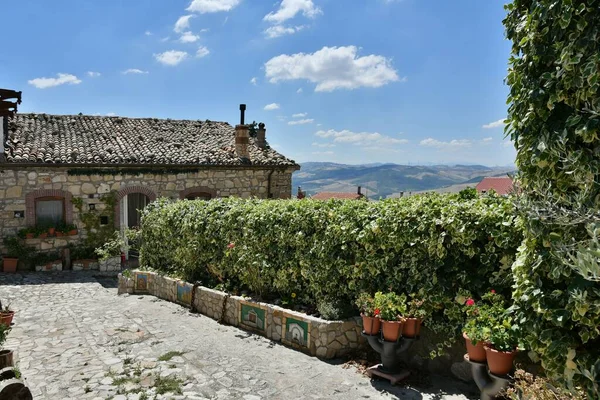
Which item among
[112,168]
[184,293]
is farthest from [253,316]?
[112,168]

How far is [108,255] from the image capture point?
14.8 m

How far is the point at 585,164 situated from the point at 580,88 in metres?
0.53

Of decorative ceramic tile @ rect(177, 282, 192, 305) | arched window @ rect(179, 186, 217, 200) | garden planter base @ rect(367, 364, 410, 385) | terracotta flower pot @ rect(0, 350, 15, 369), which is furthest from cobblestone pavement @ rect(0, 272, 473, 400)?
arched window @ rect(179, 186, 217, 200)

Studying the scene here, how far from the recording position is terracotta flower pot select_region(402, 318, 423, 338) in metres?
5.35

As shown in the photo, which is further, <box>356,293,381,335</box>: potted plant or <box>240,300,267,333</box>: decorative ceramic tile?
<box>240,300,267,333</box>: decorative ceramic tile

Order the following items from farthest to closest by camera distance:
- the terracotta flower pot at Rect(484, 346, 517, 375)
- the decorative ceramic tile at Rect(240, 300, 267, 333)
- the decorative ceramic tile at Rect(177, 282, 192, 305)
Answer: the decorative ceramic tile at Rect(177, 282, 192, 305) < the decorative ceramic tile at Rect(240, 300, 267, 333) < the terracotta flower pot at Rect(484, 346, 517, 375)

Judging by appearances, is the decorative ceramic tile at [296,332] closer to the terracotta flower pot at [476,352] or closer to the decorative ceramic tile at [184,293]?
the terracotta flower pot at [476,352]

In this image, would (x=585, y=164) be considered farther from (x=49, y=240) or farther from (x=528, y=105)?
(x=49, y=240)

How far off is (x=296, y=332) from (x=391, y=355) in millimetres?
1779

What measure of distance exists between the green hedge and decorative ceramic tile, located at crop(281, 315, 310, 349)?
15.2 inches

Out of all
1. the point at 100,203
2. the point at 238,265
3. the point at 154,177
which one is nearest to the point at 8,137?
the point at 100,203

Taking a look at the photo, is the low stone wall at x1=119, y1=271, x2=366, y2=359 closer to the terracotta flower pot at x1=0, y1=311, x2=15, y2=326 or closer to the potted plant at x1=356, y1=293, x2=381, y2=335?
the potted plant at x1=356, y1=293, x2=381, y2=335

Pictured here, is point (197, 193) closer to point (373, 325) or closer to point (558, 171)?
point (373, 325)

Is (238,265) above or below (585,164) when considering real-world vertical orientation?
below
